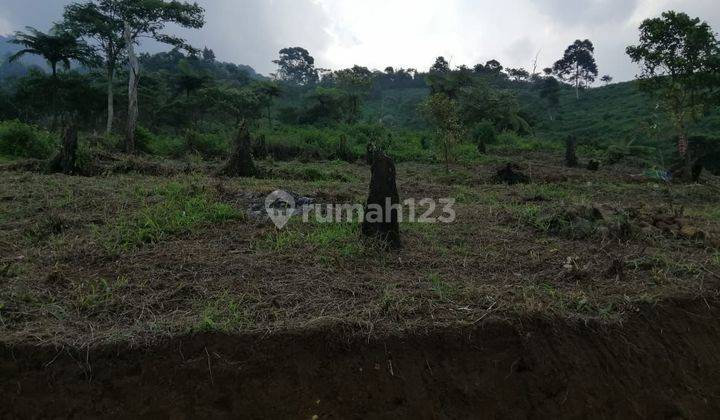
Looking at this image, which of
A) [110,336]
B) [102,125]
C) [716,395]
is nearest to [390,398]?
[110,336]

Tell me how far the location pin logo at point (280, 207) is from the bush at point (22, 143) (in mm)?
9146

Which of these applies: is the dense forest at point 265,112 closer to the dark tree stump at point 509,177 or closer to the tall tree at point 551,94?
the tall tree at point 551,94

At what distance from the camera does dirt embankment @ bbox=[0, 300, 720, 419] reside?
3.20 metres

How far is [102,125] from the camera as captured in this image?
3052 cm

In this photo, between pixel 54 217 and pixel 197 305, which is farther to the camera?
pixel 54 217

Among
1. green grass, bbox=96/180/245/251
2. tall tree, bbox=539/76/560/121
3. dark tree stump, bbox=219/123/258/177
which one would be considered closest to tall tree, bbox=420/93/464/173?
dark tree stump, bbox=219/123/258/177

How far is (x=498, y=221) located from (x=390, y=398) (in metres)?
4.11

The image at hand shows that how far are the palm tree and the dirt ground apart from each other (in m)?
17.7

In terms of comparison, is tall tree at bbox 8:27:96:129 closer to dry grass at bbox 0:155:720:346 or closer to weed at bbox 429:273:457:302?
dry grass at bbox 0:155:720:346

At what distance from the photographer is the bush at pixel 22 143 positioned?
12883mm

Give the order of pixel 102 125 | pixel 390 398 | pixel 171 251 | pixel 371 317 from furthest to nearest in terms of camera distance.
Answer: pixel 102 125 < pixel 171 251 < pixel 371 317 < pixel 390 398

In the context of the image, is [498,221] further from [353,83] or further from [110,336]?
[353,83]

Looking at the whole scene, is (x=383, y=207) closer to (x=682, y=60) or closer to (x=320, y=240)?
(x=320, y=240)

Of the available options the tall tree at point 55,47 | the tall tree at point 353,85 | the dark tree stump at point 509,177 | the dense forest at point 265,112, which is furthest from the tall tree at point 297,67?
the dark tree stump at point 509,177
